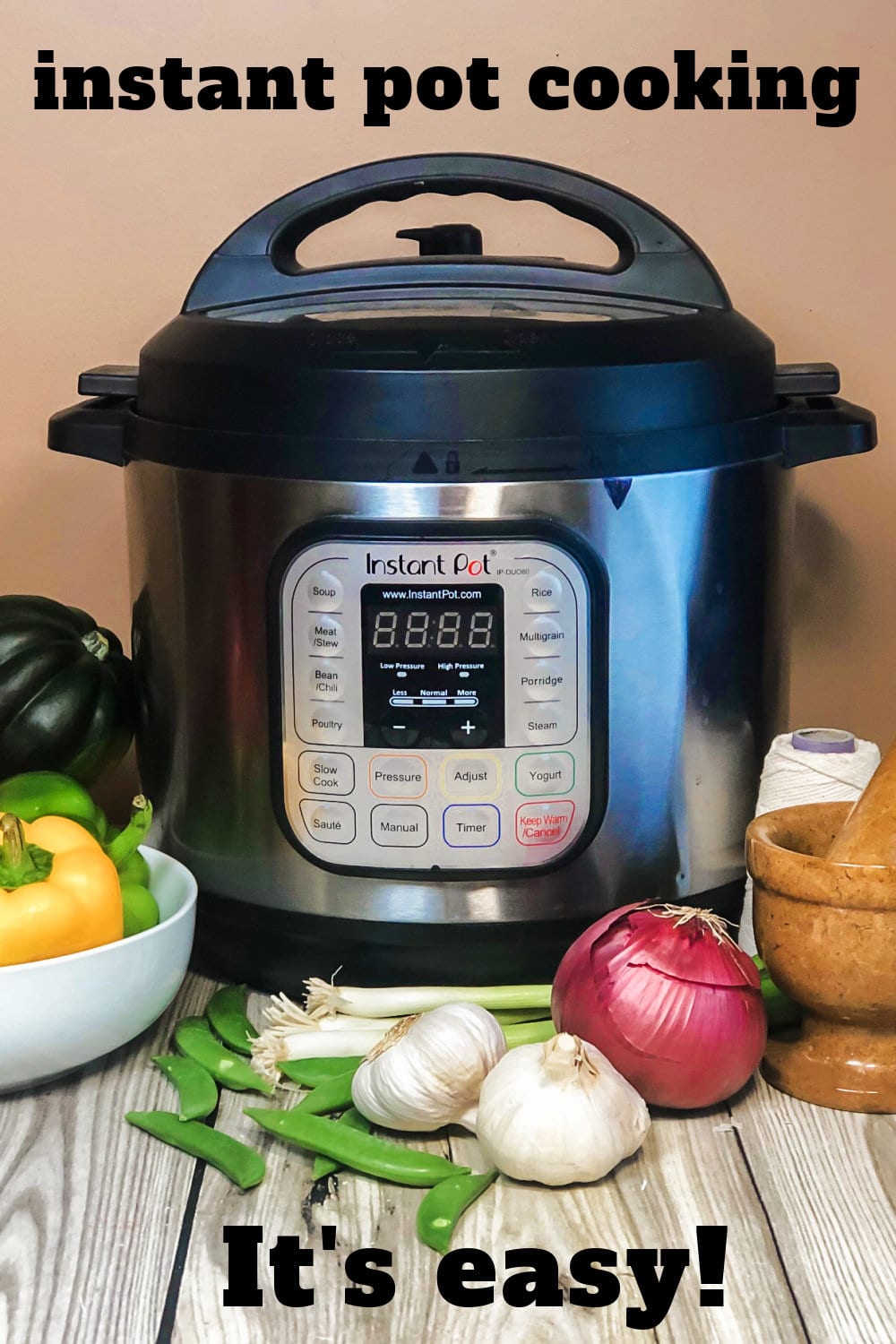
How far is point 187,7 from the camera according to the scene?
113cm

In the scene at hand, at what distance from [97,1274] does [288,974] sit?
273 mm

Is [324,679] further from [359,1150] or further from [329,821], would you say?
[359,1150]

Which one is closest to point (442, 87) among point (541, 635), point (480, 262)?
point (480, 262)

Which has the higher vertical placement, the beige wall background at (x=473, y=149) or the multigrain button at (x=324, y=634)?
the beige wall background at (x=473, y=149)

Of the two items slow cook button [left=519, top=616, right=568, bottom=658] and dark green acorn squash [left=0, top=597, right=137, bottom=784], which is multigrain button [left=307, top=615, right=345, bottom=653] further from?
dark green acorn squash [left=0, top=597, right=137, bottom=784]

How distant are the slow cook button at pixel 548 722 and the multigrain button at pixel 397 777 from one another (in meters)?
0.06

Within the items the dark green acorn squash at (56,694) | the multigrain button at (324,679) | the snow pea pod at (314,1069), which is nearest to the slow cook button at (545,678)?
the multigrain button at (324,679)

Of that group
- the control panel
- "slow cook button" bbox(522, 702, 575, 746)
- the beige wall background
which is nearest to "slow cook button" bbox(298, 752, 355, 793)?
the control panel

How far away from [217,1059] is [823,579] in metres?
0.63

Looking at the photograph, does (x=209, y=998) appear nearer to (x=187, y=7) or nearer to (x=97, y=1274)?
(x=97, y=1274)

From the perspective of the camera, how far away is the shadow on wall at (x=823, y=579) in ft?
3.89

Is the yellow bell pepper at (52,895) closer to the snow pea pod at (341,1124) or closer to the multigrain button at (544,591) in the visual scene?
the snow pea pod at (341,1124)

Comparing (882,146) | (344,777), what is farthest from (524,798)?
(882,146)

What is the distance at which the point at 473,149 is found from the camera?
1155mm
